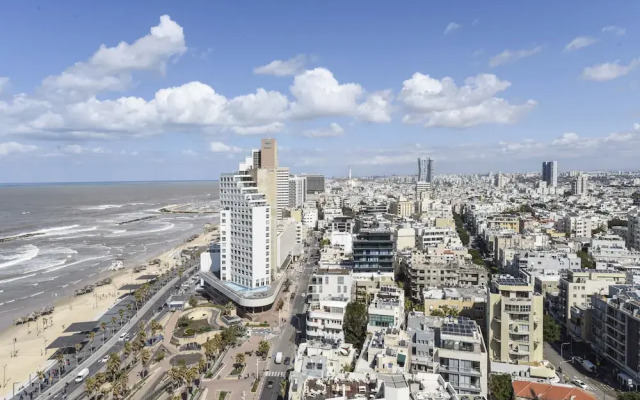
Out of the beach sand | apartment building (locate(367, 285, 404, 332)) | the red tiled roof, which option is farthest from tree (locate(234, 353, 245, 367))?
the red tiled roof

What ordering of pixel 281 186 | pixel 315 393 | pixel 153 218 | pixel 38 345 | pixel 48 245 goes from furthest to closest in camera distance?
1. pixel 153 218
2. pixel 281 186
3. pixel 48 245
4. pixel 38 345
5. pixel 315 393

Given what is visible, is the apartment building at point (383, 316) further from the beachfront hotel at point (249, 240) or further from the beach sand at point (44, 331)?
the beach sand at point (44, 331)

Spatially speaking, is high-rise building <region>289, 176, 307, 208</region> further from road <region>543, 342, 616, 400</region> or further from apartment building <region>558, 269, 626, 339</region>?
road <region>543, 342, 616, 400</region>

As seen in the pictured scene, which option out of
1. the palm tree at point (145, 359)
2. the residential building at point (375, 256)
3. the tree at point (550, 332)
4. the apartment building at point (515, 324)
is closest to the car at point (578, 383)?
the apartment building at point (515, 324)

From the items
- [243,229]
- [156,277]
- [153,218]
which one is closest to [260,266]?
[243,229]

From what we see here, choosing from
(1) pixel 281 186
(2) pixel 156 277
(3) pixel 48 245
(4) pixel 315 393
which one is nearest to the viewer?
(4) pixel 315 393

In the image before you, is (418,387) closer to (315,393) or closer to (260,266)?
(315,393)
